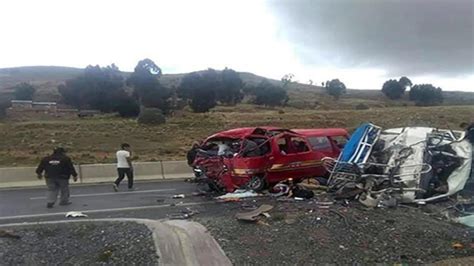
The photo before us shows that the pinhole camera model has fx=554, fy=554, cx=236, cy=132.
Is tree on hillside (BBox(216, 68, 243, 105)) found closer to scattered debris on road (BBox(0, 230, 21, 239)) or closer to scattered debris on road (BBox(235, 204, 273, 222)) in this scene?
scattered debris on road (BBox(235, 204, 273, 222))

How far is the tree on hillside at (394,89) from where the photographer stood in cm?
9594

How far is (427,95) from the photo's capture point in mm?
84312

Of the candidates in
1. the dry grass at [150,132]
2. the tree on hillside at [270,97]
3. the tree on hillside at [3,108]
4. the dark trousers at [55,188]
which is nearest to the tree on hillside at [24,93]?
the tree on hillside at [3,108]

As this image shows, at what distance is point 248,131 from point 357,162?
10.3 ft

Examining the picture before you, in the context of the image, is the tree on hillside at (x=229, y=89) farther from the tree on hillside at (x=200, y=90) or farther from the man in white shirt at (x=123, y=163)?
the man in white shirt at (x=123, y=163)

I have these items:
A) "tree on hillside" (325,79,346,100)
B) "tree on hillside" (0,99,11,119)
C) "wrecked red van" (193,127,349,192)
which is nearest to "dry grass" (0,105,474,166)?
"wrecked red van" (193,127,349,192)

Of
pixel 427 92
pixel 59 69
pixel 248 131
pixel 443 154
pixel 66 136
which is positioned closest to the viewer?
pixel 443 154

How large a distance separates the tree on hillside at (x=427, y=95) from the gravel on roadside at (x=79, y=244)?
255 feet

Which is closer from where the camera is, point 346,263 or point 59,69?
point 346,263

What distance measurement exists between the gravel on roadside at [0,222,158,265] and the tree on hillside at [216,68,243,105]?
68995 millimetres

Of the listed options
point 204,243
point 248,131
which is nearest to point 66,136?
point 248,131

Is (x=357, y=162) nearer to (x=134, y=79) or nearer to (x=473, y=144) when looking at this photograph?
(x=473, y=144)

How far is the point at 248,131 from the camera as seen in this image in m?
15.5

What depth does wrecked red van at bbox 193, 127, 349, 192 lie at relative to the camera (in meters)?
14.6
